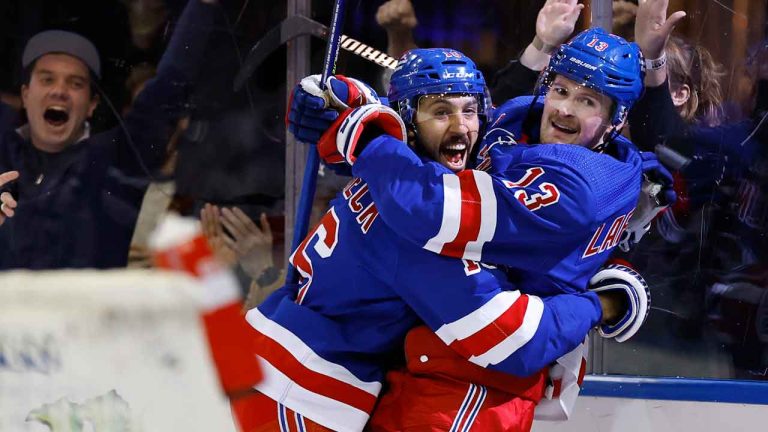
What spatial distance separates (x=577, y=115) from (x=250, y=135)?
4.48 feet

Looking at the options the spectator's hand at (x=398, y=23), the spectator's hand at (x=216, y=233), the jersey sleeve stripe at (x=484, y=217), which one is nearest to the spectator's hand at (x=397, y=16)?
the spectator's hand at (x=398, y=23)

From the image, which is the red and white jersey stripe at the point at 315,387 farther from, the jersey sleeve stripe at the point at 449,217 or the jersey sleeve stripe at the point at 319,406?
the jersey sleeve stripe at the point at 449,217

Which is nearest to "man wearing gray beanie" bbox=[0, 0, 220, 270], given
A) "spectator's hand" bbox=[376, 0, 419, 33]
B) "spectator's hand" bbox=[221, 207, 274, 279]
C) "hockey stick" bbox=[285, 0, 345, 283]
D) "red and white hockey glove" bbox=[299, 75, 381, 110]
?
"spectator's hand" bbox=[221, 207, 274, 279]

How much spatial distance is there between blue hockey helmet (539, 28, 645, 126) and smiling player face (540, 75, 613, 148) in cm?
2

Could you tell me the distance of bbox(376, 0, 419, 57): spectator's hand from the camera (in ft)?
10.2

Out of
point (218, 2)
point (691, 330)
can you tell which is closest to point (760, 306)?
point (691, 330)

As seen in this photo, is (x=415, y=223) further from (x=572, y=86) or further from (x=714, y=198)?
(x=714, y=198)

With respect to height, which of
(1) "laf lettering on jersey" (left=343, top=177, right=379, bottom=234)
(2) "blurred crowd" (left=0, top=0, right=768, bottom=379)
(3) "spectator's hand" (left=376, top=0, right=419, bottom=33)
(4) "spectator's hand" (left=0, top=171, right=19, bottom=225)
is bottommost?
(4) "spectator's hand" (left=0, top=171, right=19, bottom=225)

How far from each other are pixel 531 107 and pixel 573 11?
0.58 metres

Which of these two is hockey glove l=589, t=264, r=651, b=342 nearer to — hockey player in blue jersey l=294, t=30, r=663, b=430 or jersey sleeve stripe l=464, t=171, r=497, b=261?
hockey player in blue jersey l=294, t=30, r=663, b=430

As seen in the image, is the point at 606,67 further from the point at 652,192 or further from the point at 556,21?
the point at 556,21

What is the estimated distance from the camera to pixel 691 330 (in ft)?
9.20

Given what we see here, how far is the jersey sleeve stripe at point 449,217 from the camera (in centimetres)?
201

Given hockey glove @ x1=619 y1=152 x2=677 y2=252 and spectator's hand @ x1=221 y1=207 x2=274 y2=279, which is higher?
hockey glove @ x1=619 y1=152 x2=677 y2=252
